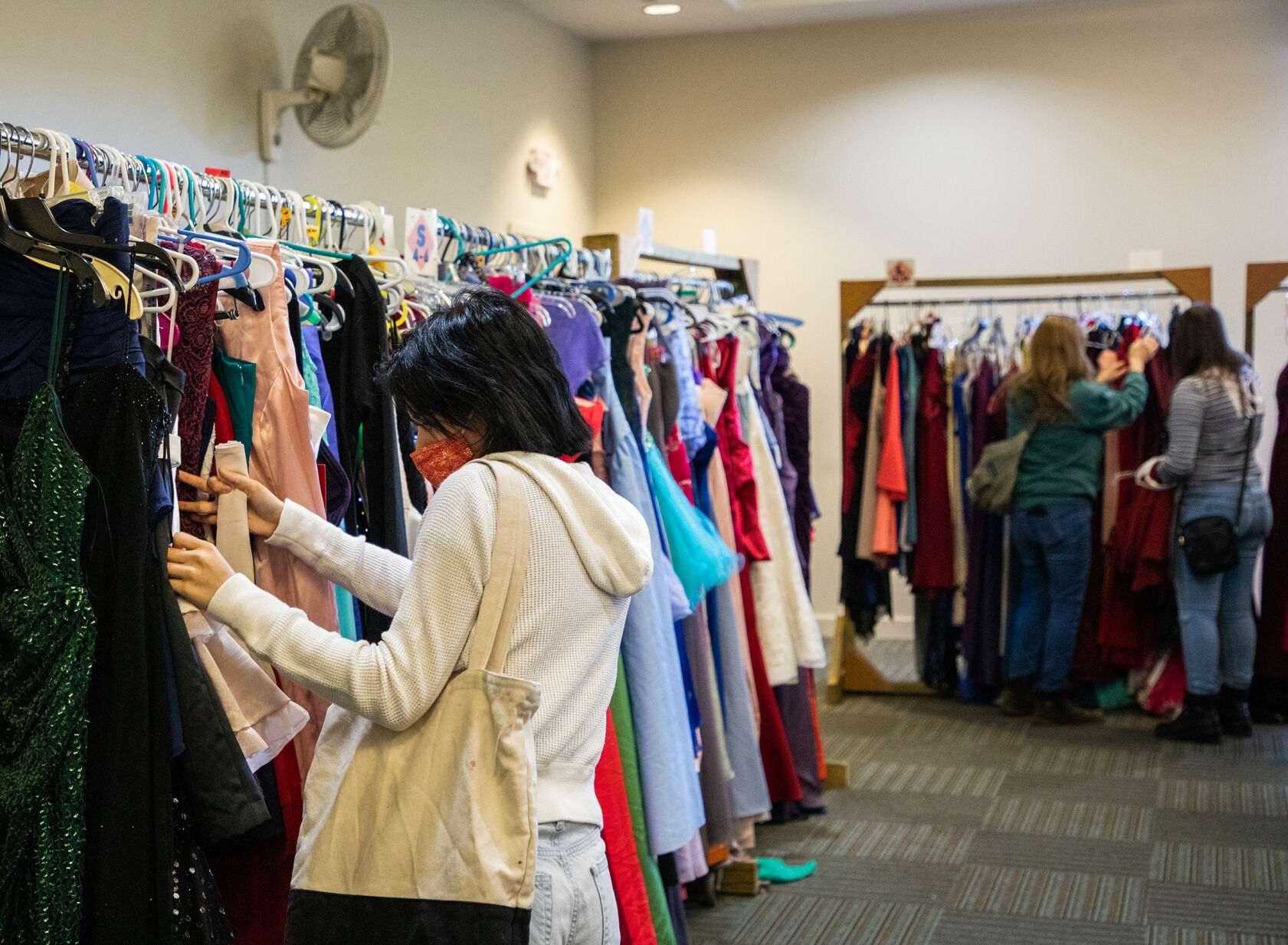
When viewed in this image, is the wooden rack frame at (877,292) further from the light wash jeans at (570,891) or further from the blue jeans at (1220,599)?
the light wash jeans at (570,891)

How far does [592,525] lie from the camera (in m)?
1.46

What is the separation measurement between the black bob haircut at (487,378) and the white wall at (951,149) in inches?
198

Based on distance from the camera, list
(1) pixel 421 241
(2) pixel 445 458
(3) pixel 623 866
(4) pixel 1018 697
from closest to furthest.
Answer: (2) pixel 445 458
(3) pixel 623 866
(1) pixel 421 241
(4) pixel 1018 697

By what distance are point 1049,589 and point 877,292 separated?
1.31 m

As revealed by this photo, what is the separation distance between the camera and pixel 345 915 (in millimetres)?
1374

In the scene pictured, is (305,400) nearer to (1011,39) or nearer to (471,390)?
(471,390)

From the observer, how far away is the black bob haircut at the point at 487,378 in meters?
1.45

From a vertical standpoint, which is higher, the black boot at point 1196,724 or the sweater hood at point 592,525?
the sweater hood at point 592,525

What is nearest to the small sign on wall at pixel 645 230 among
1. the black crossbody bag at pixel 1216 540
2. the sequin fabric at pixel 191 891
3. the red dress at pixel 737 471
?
the red dress at pixel 737 471

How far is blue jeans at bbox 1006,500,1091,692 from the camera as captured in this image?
14.8ft

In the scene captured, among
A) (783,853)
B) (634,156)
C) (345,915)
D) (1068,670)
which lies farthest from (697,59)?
(345,915)

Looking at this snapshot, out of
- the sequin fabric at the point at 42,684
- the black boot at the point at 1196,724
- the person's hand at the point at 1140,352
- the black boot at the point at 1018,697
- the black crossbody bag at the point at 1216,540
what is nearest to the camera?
the sequin fabric at the point at 42,684

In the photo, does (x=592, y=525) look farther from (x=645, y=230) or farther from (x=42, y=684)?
(x=645, y=230)

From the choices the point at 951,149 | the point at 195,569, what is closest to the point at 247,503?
the point at 195,569
